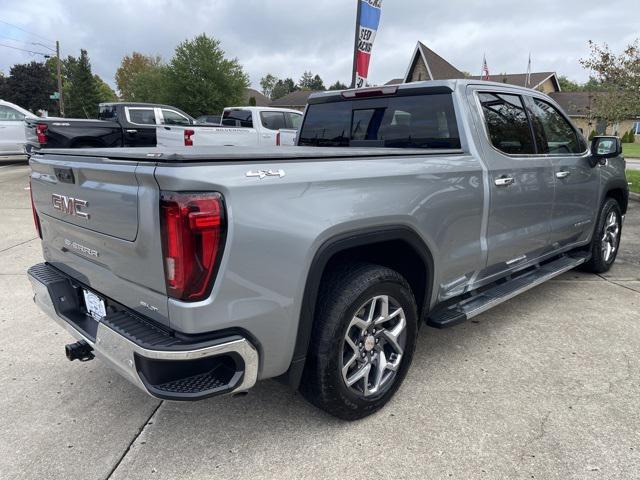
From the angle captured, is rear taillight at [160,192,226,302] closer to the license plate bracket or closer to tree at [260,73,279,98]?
the license plate bracket

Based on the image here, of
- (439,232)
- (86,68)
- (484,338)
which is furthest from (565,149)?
(86,68)

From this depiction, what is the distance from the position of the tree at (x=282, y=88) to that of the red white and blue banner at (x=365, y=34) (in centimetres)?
10937

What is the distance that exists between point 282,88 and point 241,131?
115 meters

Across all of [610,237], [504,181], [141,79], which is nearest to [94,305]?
[504,181]

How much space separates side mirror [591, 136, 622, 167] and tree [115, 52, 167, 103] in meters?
42.4

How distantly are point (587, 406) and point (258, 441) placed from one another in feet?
6.27

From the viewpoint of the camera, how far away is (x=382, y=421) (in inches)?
106

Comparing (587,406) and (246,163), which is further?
(587,406)

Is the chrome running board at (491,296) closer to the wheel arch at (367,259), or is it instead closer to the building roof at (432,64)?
the wheel arch at (367,259)

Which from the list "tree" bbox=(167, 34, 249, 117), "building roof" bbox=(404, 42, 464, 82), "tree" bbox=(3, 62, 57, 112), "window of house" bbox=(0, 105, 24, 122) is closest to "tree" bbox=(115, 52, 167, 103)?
"tree" bbox=(167, 34, 249, 117)

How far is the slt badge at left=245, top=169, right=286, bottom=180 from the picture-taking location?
6.65ft

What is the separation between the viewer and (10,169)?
14359 mm

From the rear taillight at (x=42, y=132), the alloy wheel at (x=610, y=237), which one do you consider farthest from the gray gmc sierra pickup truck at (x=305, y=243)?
the rear taillight at (x=42, y=132)

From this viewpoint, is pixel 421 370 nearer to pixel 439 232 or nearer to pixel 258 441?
pixel 439 232
